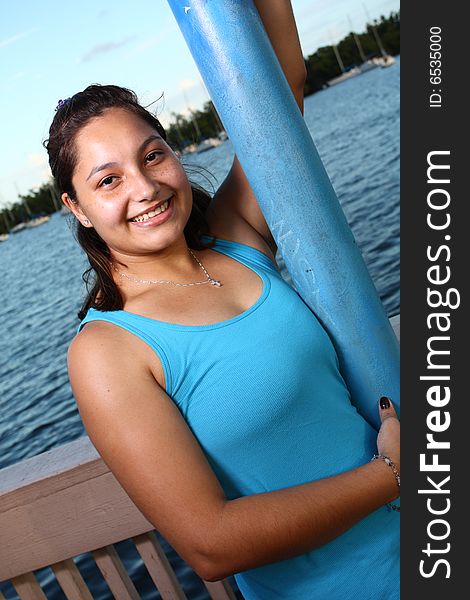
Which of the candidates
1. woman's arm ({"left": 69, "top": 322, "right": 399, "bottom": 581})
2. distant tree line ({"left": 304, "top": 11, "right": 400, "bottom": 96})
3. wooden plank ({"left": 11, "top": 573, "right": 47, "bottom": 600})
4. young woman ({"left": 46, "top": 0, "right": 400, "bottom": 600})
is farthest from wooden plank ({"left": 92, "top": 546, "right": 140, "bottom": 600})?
distant tree line ({"left": 304, "top": 11, "right": 400, "bottom": 96})

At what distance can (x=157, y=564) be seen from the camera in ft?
6.72

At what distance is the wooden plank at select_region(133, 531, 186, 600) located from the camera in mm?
2008

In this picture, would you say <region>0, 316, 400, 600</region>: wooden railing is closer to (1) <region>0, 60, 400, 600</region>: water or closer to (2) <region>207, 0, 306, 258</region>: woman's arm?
(2) <region>207, 0, 306, 258</region>: woman's arm

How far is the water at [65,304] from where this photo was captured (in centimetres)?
1236

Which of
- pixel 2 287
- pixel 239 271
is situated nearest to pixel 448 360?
pixel 239 271

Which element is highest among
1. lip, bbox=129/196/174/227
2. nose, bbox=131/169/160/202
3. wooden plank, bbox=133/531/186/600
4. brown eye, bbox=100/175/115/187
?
brown eye, bbox=100/175/115/187

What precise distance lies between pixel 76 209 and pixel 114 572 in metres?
1.00

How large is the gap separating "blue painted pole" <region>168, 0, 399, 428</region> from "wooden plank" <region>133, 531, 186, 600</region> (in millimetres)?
759

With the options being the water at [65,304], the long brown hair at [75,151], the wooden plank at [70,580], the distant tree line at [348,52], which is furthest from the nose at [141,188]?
the distant tree line at [348,52]

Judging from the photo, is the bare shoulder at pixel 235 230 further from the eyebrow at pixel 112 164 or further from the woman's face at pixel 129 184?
the eyebrow at pixel 112 164

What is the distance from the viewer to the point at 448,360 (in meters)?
1.44

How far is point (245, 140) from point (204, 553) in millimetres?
799

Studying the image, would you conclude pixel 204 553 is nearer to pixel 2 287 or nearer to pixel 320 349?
pixel 320 349

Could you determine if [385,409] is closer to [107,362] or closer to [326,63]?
[107,362]
